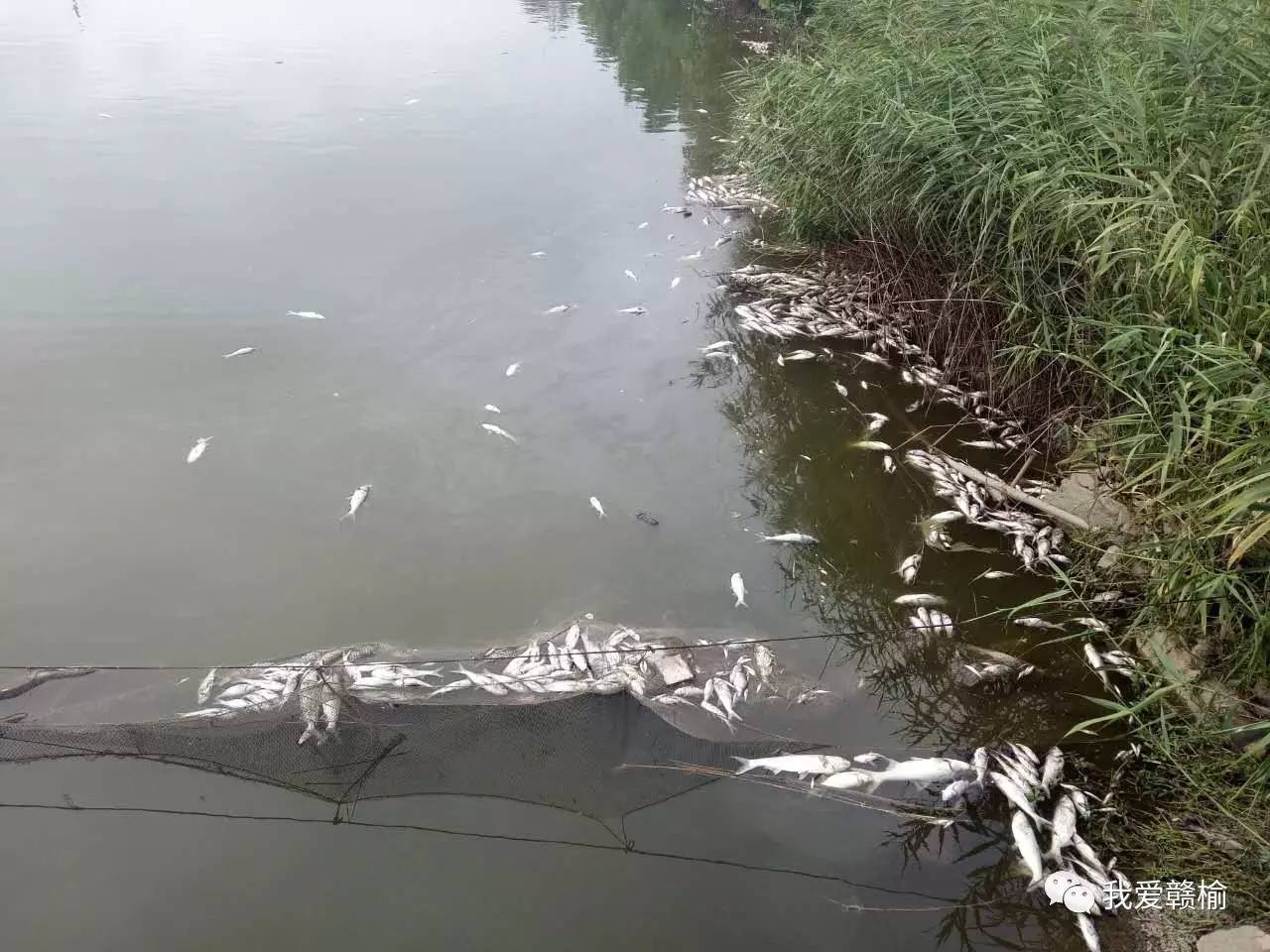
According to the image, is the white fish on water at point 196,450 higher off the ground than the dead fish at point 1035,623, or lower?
lower

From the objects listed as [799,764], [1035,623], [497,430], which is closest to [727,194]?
[497,430]

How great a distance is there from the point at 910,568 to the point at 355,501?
10.4 ft

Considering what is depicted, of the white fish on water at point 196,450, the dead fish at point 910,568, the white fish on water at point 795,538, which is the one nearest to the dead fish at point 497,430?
the white fish on water at point 196,450

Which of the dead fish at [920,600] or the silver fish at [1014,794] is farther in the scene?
the dead fish at [920,600]

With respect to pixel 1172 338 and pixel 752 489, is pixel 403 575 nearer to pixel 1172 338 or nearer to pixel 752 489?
pixel 752 489

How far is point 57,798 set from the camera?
3145mm

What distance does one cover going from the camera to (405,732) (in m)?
3.22

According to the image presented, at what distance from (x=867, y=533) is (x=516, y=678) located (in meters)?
2.29

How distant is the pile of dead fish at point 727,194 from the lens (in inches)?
355

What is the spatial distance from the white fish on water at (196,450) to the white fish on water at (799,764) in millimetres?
3810

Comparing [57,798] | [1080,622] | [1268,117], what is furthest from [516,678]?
[1268,117]

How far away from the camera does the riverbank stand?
120 inches

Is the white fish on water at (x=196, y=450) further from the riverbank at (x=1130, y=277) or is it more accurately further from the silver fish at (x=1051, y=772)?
the silver fish at (x=1051, y=772)

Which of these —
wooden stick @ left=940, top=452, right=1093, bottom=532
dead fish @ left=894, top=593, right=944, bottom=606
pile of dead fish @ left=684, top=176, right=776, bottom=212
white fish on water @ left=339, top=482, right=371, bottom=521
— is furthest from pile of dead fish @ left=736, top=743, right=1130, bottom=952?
pile of dead fish @ left=684, top=176, right=776, bottom=212
